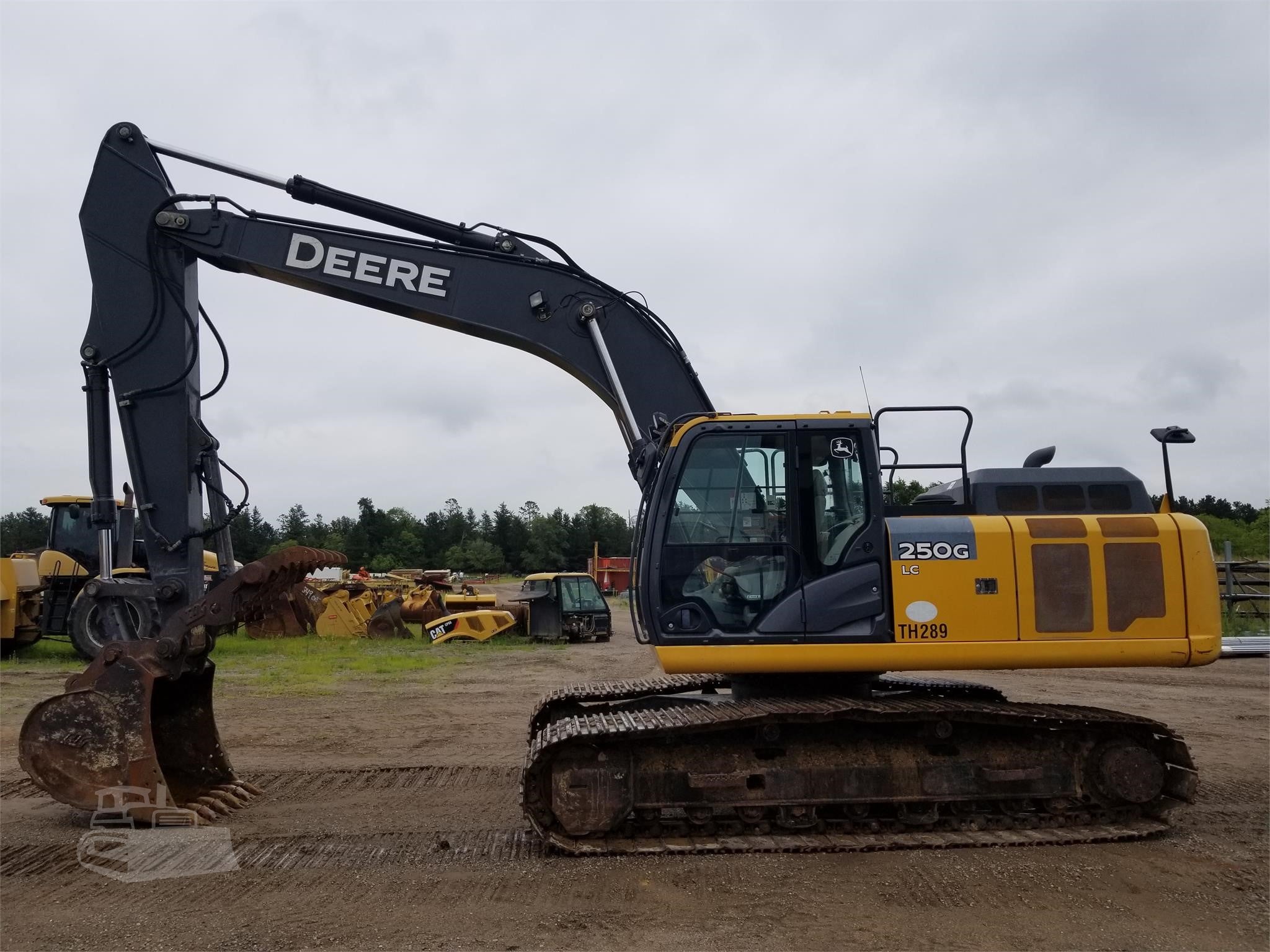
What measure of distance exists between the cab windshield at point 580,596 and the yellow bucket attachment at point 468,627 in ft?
5.79

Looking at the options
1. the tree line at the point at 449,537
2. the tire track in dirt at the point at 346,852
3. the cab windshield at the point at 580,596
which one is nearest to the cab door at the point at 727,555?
the tire track in dirt at the point at 346,852

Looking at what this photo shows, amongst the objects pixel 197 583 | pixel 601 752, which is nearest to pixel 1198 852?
pixel 601 752

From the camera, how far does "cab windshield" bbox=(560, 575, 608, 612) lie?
24.5 meters

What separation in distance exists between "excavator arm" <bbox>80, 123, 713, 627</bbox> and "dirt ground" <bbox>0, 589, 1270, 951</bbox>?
2.02 m

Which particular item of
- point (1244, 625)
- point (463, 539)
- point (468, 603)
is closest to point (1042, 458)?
point (1244, 625)

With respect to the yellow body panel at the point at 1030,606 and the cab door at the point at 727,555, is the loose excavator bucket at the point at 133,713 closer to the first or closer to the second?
the cab door at the point at 727,555

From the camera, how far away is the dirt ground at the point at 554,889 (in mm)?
4789

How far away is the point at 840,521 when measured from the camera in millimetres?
6371

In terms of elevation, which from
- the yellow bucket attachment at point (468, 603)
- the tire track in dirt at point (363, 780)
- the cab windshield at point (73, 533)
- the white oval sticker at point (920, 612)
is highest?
the cab windshield at point (73, 533)

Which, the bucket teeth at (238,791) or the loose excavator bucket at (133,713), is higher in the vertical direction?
the loose excavator bucket at (133,713)

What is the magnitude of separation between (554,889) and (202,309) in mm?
4955

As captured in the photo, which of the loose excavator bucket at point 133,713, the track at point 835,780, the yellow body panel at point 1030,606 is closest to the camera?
the track at point 835,780

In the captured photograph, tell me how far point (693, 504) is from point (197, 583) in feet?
11.9

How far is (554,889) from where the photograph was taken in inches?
214
